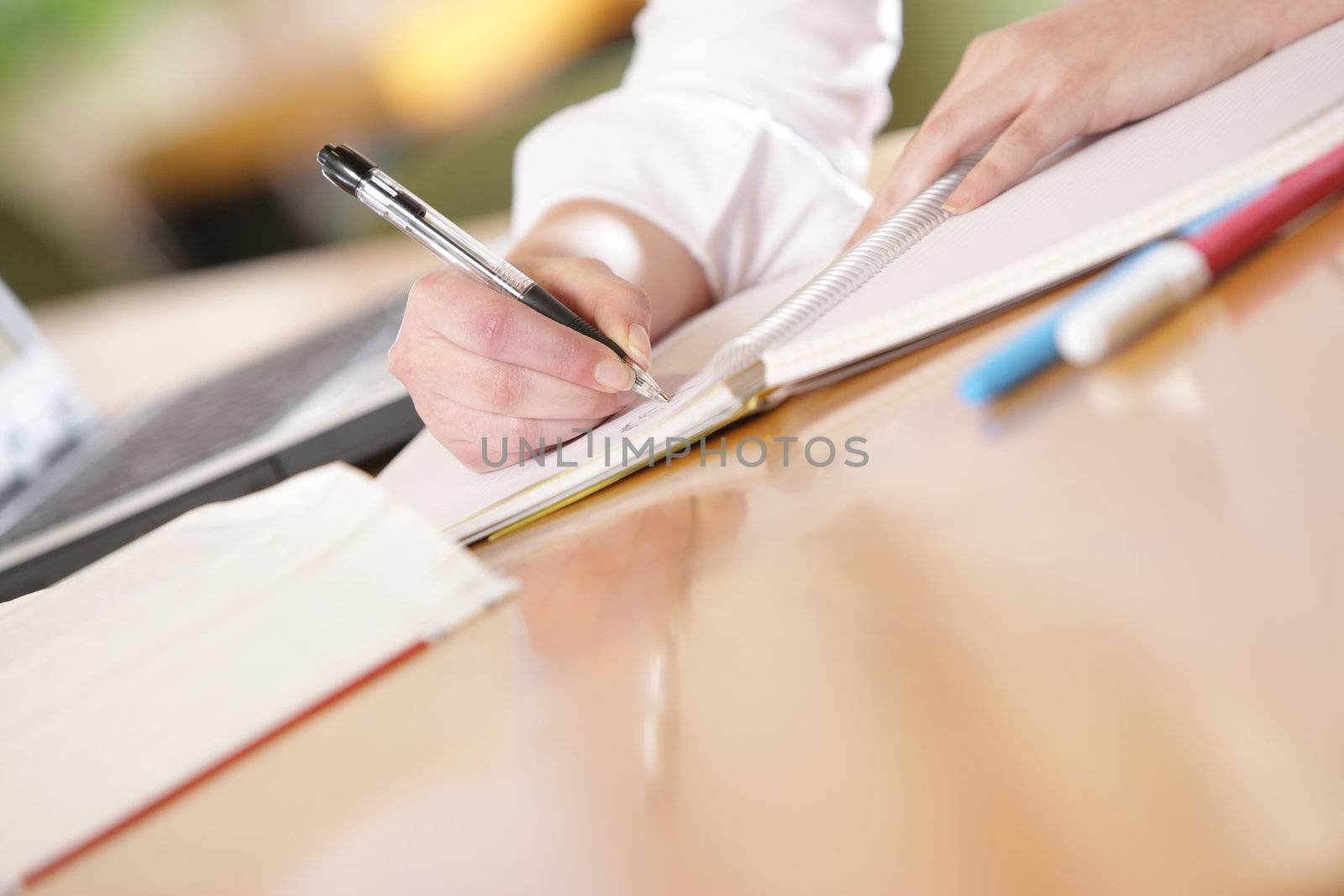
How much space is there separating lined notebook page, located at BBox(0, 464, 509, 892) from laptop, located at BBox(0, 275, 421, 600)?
0.17 m

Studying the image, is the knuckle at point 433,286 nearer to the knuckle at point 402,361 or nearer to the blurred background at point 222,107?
the knuckle at point 402,361

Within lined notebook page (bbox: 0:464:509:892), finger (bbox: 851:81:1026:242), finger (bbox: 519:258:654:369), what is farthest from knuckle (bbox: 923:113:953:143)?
lined notebook page (bbox: 0:464:509:892)

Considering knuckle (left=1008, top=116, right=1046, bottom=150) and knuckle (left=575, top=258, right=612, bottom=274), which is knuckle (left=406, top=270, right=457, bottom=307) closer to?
knuckle (left=575, top=258, right=612, bottom=274)

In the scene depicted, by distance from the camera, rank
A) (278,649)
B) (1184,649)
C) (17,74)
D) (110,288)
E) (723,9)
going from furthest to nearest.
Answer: (110,288) < (17,74) < (723,9) < (278,649) < (1184,649)

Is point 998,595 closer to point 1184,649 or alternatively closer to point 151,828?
point 1184,649

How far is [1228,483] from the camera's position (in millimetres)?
198

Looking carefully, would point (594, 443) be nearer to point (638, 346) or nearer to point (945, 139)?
point (638, 346)

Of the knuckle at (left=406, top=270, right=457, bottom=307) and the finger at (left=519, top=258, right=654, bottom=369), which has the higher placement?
the knuckle at (left=406, top=270, right=457, bottom=307)

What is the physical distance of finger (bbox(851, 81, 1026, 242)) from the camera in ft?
1.36

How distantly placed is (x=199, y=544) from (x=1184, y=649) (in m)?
0.30

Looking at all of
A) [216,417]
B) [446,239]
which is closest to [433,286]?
[446,239]

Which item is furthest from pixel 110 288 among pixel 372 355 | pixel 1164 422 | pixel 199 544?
pixel 1164 422

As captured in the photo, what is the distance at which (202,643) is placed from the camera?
28cm

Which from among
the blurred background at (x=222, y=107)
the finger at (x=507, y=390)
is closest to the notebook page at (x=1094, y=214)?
the finger at (x=507, y=390)
